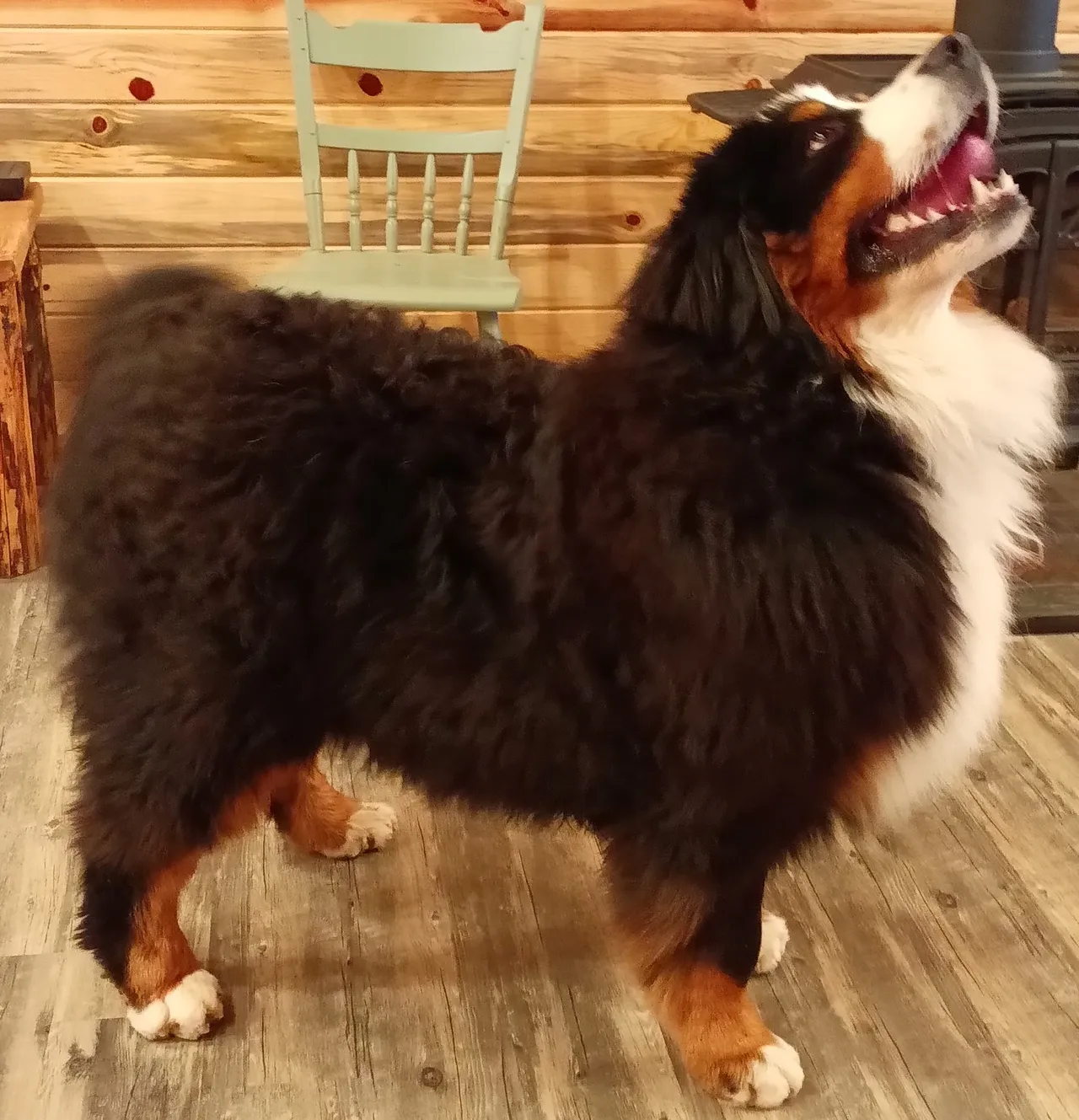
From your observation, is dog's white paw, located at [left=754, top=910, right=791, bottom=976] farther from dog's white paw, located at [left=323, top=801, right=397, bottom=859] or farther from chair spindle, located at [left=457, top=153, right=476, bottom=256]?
chair spindle, located at [left=457, top=153, right=476, bottom=256]

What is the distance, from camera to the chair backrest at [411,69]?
2.57m

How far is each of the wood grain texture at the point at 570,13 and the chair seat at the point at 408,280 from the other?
25.9 inches

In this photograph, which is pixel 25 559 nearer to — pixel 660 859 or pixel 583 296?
pixel 583 296

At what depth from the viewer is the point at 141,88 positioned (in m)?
2.79

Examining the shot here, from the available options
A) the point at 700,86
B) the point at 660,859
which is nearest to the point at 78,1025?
the point at 660,859

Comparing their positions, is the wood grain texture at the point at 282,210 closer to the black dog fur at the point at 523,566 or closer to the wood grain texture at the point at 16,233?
the wood grain texture at the point at 16,233

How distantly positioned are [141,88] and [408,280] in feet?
3.13

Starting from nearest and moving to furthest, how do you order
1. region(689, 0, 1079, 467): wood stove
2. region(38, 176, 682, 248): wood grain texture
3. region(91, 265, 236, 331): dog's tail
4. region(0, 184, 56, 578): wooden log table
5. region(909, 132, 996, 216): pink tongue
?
1. region(909, 132, 996, 216): pink tongue
2. region(91, 265, 236, 331): dog's tail
3. region(689, 0, 1079, 467): wood stove
4. region(0, 184, 56, 578): wooden log table
5. region(38, 176, 682, 248): wood grain texture

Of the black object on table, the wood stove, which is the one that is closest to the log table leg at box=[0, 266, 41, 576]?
the black object on table

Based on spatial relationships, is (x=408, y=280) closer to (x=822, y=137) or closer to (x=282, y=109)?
(x=282, y=109)

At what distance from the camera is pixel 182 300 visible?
1.33 m

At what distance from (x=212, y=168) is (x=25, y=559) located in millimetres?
1127

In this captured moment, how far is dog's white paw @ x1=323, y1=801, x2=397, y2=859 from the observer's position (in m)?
1.80

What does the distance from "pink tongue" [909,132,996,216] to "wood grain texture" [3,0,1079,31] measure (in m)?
1.87
